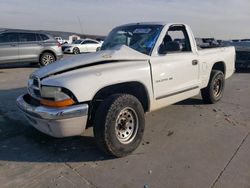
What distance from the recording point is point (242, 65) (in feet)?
41.8

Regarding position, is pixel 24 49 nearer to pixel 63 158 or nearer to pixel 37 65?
pixel 37 65

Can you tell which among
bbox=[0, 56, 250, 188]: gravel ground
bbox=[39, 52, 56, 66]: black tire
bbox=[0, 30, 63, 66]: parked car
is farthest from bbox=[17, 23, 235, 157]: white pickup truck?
bbox=[39, 52, 56, 66]: black tire

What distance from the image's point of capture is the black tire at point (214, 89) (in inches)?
255

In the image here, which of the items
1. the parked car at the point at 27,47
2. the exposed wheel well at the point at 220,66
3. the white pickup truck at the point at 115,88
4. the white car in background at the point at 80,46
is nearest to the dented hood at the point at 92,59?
the white pickup truck at the point at 115,88

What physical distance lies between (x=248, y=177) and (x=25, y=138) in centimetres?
322

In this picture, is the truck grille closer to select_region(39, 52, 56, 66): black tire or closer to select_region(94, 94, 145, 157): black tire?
select_region(94, 94, 145, 157): black tire

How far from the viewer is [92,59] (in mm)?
4152

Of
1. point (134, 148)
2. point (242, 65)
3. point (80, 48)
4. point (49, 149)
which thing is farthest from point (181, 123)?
point (80, 48)

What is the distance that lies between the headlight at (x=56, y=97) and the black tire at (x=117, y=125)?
42 centimetres

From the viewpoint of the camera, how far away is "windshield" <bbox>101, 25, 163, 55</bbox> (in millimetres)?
4910

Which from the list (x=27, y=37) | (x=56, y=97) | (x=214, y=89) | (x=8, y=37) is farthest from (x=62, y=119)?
(x=27, y=37)

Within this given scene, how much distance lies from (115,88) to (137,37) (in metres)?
1.28

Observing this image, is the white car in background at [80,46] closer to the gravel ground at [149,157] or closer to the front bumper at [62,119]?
the gravel ground at [149,157]

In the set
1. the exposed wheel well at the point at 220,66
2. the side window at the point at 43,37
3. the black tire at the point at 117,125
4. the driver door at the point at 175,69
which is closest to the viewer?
the black tire at the point at 117,125
